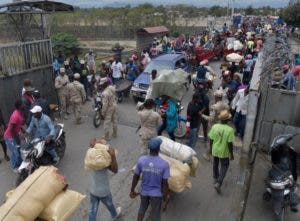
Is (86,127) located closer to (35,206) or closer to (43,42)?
(43,42)

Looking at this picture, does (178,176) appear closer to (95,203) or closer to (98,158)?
(95,203)

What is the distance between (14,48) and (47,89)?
6.15ft

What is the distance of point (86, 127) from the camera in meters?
11.3

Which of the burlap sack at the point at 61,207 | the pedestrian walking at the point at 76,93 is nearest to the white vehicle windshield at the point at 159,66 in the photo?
the pedestrian walking at the point at 76,93

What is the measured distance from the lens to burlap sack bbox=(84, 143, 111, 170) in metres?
5.57

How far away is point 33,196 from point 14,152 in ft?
11.0

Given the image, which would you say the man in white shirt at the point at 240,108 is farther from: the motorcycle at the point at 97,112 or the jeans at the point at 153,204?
the jeans at the point at 153,204

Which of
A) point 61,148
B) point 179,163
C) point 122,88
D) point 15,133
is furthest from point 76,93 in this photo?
point 179,163

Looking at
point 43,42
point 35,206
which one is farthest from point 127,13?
point 35,206

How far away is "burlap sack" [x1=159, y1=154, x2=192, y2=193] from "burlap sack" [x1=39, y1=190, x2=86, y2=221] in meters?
1.67

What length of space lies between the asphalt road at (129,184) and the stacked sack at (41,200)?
4.24 feet

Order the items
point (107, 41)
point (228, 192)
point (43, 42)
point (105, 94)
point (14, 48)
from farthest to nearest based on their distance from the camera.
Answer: point (107, 41), point (43, 42), point (14, 48), point (105, 94), point (228, 192)

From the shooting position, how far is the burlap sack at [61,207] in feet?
17.3

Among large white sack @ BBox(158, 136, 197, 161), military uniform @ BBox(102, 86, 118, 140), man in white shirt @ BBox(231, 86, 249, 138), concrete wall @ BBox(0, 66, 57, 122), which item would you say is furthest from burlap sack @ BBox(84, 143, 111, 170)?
concrete wall @ BBox(0, 66, 57, 122)
